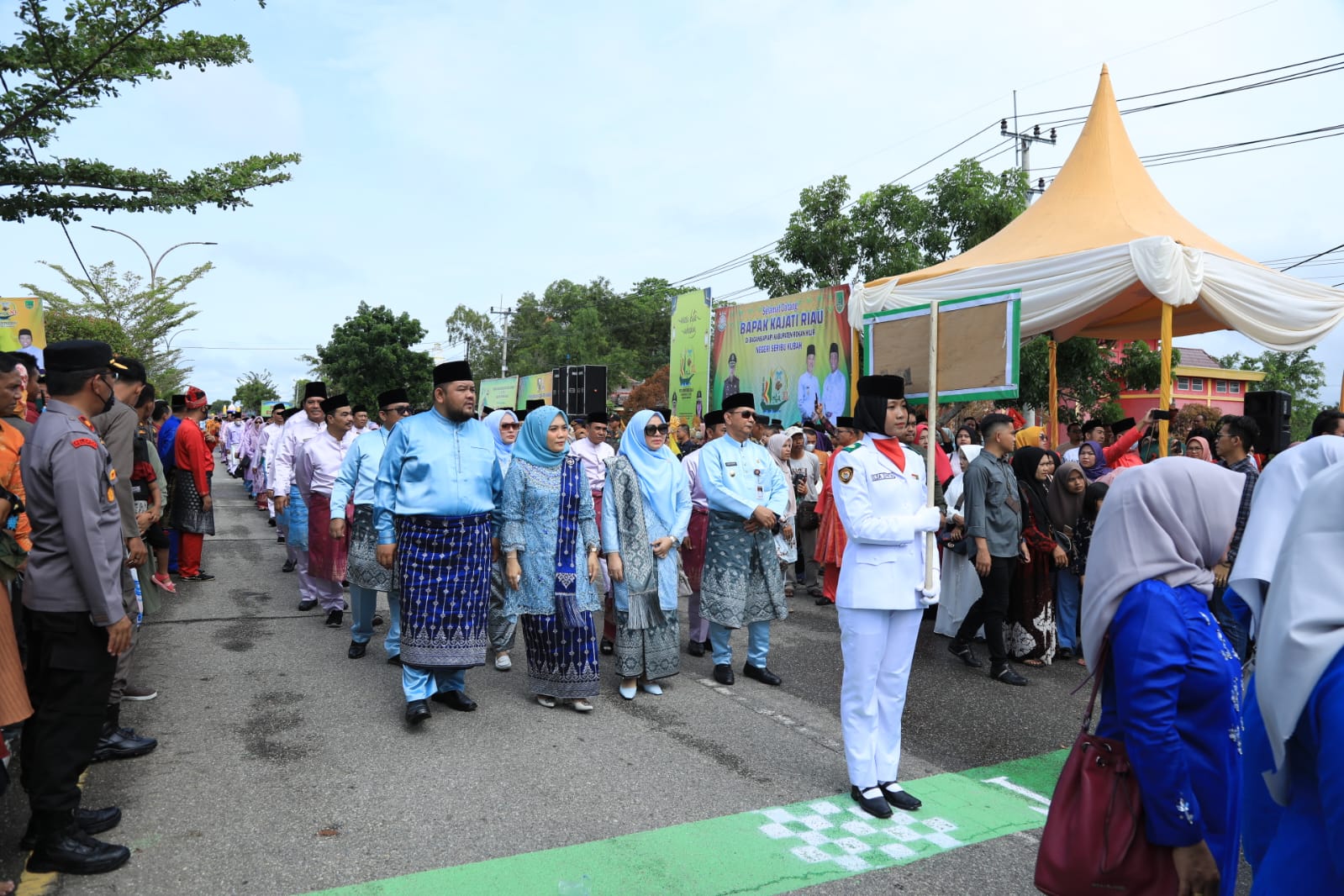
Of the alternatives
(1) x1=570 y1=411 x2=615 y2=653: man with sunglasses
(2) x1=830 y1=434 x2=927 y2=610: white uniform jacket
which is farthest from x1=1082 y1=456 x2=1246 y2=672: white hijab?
(1) x1=570 y1=411 x2=615 y2=653: man with sunglasses

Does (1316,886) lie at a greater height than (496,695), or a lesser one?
greater

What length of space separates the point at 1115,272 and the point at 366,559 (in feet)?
22.0

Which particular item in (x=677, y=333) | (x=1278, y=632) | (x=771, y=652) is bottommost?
(x=771, y=652)

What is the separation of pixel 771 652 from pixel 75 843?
471 centimetres

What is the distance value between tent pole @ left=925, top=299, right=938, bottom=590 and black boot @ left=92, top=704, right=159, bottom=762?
3862mm

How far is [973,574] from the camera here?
22.9ft

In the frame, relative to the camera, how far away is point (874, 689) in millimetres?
4094

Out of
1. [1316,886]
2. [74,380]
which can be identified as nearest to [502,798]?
[74,380]

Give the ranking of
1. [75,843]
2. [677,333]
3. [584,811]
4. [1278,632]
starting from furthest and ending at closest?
[677,333] < [584,811] < [75,843] < [1278,632]

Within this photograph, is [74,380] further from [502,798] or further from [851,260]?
[851,260]

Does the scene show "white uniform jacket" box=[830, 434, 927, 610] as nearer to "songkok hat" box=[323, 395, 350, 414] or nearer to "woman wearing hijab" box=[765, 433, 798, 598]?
"woman wearing hijab" box=[765, 433, 798, 598]

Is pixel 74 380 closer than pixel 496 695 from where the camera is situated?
Yes

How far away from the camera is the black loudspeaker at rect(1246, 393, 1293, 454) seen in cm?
755

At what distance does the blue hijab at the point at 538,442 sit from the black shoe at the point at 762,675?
1.97 meters
